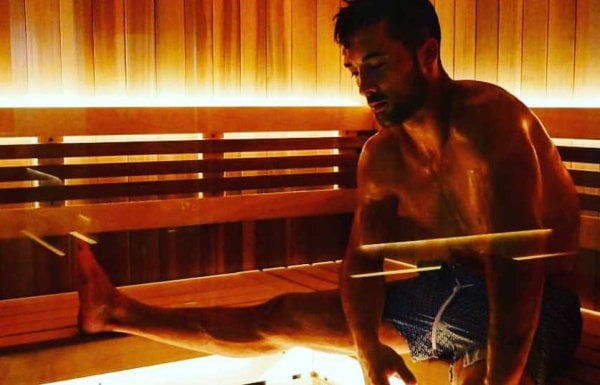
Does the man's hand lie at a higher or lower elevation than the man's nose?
lower

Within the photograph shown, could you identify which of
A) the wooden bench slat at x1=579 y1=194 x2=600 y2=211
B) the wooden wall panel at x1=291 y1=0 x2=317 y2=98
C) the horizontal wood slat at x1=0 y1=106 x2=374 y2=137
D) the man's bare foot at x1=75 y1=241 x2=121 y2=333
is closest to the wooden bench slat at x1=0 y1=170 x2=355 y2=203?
the horizontal wood slat at x1=0 y1=106 x2=374 y2=137

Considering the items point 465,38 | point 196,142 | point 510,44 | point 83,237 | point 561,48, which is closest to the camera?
point 561,48

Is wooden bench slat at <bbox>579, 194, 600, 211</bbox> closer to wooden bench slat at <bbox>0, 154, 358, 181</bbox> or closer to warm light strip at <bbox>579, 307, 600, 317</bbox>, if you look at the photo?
warm light strip at <bbox>579, 307, 600, 317</bbox>

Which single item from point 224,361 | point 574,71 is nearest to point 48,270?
point 224,361

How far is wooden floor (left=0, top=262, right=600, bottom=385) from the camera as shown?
295cm

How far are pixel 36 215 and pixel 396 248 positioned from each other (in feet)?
5.46

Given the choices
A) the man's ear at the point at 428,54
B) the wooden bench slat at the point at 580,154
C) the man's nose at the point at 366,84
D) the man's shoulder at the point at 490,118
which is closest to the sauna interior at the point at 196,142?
the wooden bench slat at the point at 580,154

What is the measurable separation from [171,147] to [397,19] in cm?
196

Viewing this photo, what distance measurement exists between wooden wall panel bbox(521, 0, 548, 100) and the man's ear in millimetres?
1315

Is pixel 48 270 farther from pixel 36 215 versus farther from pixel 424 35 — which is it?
pixel 424 35

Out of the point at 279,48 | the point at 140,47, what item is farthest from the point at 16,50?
the point at 279,48

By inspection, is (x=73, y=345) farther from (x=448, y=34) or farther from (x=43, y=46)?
(x=448, y=34)

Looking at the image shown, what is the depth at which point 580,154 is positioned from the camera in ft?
10.9

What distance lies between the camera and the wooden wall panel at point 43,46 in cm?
356
